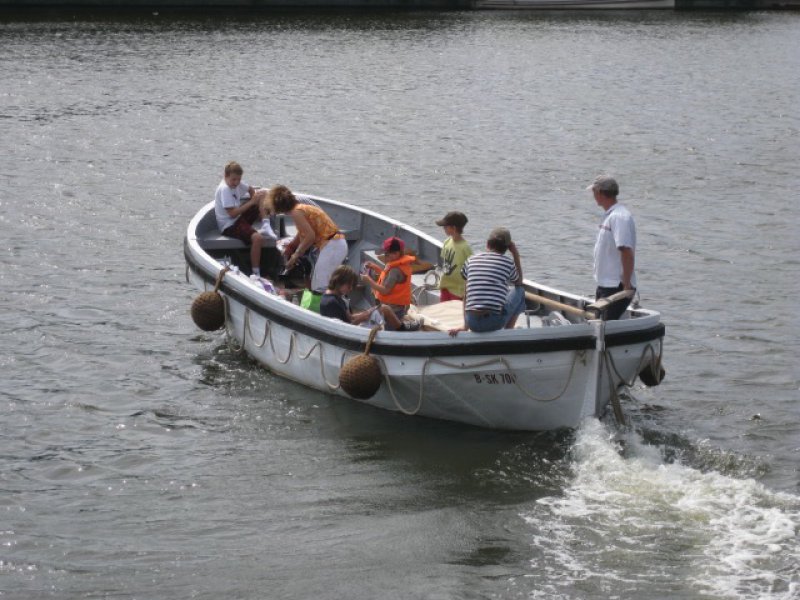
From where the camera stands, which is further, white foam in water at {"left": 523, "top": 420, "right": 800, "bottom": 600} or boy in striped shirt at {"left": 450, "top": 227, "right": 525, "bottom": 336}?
boy in striped shirt at {"left": 450, "top": 227, "right": 525, "bottom": 336}

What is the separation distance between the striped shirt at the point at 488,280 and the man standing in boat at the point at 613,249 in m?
0.89

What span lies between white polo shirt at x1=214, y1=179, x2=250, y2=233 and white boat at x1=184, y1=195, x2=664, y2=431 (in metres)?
2.22

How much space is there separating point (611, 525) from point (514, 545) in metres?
0.86

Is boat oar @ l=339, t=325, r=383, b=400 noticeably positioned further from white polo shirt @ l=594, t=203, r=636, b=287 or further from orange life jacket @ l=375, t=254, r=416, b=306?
white polo shirt @ l=594, t=203, r=636, b=287

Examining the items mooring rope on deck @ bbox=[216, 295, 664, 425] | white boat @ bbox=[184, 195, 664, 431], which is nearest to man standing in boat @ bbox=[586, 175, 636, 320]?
white boat @ bbox=[184, 195, 664, 431]

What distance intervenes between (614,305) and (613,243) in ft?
1.98

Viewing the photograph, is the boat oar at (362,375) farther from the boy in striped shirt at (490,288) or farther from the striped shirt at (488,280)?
the striped shirt at (488,280)

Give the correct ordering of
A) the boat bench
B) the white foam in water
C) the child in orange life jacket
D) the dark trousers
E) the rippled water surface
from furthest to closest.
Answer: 1. the boat bench
2. the child in orange life jacket
3. the dark trousers
4. the rippled water surface
5. the white foam in water

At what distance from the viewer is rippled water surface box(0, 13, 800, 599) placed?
10.5 m

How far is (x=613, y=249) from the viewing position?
12.4 metres

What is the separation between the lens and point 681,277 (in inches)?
Result: 746

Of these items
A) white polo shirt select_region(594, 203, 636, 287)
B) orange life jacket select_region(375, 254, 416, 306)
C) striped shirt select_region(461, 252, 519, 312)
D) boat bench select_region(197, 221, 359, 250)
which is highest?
white polo shirt select_region(594, 203, 636, 287)

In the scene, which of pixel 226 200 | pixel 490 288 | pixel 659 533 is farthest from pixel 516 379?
pixel 226 200

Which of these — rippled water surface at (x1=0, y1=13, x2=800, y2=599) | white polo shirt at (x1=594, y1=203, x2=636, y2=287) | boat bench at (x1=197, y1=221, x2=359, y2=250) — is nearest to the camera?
rippled water surface at (x1=0, y1=13, x2=800, y2=599)
